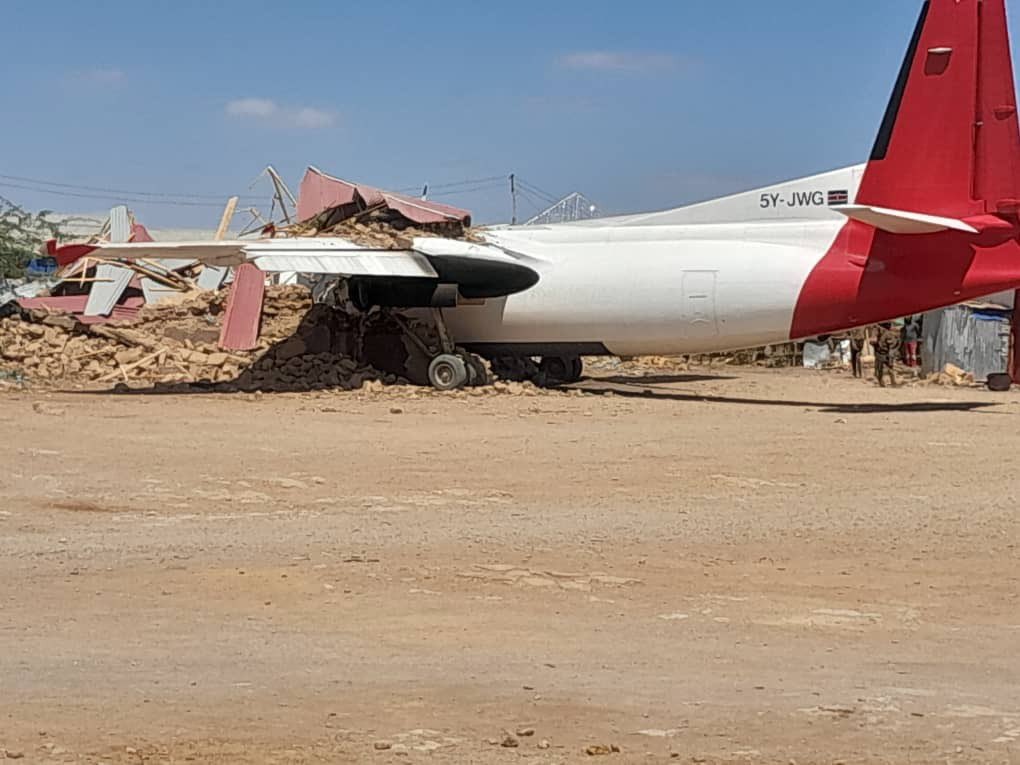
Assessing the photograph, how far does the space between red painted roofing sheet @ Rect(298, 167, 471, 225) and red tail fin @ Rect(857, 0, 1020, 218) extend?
8.65m

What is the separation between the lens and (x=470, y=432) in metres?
17.8

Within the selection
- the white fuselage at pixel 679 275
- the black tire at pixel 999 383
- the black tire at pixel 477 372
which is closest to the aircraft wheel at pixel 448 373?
the black tire at pixel 477 372

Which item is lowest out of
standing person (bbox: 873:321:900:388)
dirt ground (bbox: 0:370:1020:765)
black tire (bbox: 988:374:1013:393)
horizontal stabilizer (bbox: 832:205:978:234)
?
dirt ground (bbox: 0:370:1020:765)

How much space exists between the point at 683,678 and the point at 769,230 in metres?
16.8

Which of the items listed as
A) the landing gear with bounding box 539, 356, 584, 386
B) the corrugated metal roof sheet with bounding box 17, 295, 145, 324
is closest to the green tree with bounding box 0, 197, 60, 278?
the corrugated metal roof sheet with bounding box 17, 295, 145, 324

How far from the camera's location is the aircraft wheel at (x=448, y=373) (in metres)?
23.8

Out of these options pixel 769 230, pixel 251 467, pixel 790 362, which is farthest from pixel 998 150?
pixel 790 362

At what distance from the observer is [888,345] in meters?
28.1

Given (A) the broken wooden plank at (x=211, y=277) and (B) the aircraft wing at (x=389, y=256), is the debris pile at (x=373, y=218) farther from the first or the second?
(A) the broken wooden plank at (x=211, y=277)

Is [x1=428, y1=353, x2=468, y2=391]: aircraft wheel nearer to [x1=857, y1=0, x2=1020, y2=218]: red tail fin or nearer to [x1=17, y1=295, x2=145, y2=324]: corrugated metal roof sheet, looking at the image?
[x1=857, y1=0, x2=1020, y2=218]: red tail fin

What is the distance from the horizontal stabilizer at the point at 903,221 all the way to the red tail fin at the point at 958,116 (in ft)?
1.79

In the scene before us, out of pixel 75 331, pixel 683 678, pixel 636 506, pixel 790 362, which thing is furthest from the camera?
pixel 790 362

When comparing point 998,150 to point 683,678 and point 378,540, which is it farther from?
point 683,678

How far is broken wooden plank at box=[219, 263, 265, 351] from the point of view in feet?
85.1
